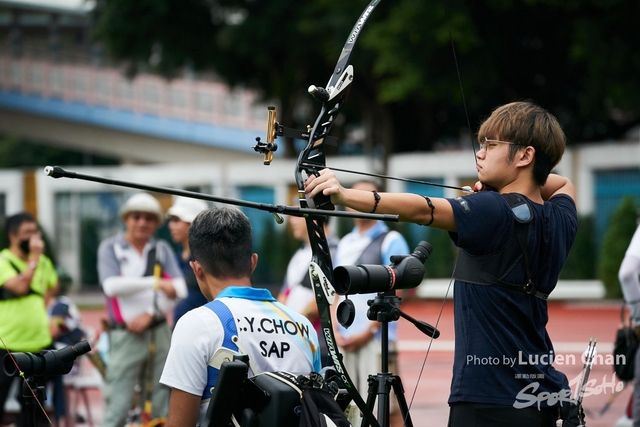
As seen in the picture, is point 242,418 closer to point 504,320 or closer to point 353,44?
point 504,320

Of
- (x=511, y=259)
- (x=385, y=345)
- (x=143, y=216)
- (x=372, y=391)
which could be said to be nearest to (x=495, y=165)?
(x=511, y=259)

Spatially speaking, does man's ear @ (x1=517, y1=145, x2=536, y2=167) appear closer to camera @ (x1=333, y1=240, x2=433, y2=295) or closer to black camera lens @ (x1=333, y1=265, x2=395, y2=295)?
camera @ (x1=333, y1=240, x2=433, y2=295)

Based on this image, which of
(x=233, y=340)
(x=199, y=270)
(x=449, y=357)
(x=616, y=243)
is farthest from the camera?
(x=616, y=243)

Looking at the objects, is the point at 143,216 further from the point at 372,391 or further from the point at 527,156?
the point at 527,156

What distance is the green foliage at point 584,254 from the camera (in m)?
19.8

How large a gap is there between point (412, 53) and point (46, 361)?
16434 mm

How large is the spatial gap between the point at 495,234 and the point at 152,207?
4.44m

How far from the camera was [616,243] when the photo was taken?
59.7 ft

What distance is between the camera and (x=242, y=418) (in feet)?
9.22

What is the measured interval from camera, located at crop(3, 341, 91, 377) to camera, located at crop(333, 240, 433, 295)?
0.95 meters

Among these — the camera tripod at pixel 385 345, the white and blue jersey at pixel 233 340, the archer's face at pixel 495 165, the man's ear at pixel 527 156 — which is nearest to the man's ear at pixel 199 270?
the white and blue jersey at pixel 233 340

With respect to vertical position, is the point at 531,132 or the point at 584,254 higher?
the point at 531,132

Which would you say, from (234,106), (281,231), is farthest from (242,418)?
(234,106)

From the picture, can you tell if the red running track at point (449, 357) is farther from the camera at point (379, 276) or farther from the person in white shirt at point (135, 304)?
the person in white shirt at point (135, 304)
